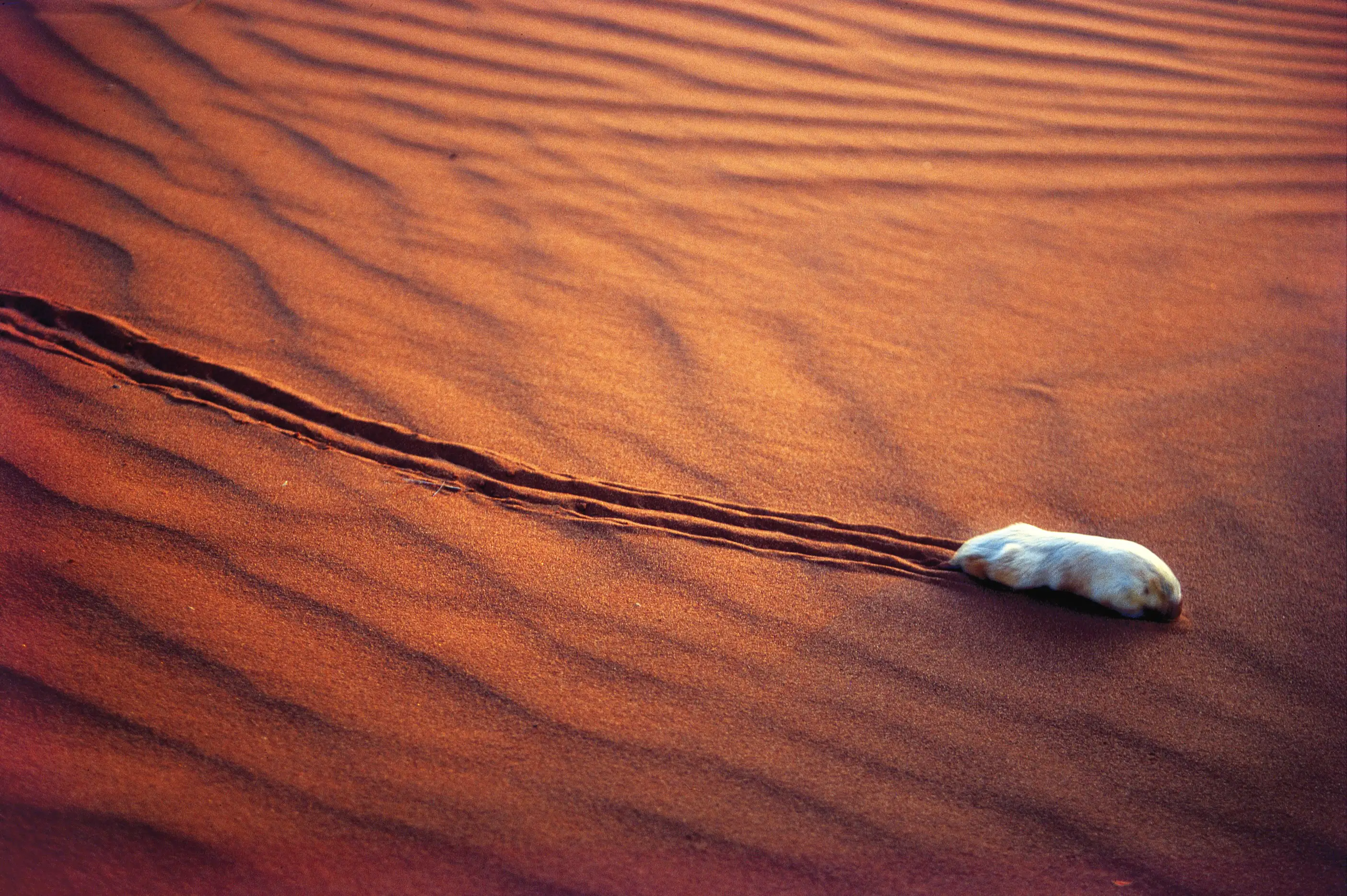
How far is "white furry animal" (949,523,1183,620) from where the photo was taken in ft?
6.92

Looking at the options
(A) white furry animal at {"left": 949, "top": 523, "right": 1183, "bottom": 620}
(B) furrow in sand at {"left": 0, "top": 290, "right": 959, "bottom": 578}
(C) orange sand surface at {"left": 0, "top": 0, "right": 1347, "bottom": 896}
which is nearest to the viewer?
(C) orange sand surface at {"left": 0, "top": 0, "right": 1347, "bottom": 896}

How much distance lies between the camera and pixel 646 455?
7.98ft

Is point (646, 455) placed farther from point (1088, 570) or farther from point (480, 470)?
point (1088, 570)

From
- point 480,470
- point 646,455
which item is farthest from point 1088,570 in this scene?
point 480,470

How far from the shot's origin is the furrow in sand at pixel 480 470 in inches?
88.5

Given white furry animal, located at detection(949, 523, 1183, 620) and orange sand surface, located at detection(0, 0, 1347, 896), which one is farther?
white furry animal, located at detection(949, 523, 1183, 620)

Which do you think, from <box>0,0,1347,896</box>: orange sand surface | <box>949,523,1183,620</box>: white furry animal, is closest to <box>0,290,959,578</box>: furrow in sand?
<box>0,0,1347,896</box>: orange sand surface

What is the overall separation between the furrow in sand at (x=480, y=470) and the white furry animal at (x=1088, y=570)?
12 cm

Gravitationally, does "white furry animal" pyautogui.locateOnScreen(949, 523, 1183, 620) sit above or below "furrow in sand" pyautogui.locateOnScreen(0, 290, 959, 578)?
above

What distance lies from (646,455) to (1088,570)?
102cm

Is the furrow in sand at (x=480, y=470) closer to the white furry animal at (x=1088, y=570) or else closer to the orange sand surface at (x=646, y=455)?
the orange sand surface at (x=646, y=455)

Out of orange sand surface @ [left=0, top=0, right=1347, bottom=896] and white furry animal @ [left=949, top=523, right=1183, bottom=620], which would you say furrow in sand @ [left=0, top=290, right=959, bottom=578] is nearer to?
orange sand surface @ [left=0, top=0, right=1347, bottom=896]

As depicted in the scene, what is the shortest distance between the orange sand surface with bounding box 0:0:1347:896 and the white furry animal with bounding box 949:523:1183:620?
0.16 ft

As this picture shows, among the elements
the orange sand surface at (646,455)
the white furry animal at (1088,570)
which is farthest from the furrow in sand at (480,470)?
the white furry animal at (1088,570)
